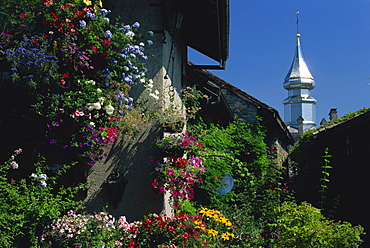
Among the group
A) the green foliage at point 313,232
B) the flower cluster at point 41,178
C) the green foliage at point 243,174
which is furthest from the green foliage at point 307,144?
the flower cluster at point 41,178

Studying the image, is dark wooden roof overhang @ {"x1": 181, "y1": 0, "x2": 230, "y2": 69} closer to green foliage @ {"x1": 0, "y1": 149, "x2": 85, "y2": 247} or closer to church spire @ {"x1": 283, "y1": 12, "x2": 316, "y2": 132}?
green foliage @ {"x1": 0, "y1": 149, "x2": 85, "y2": 247}

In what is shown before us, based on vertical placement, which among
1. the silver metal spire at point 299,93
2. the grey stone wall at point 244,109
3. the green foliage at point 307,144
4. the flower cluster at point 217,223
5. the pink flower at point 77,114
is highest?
the silver metal spire at point 299,93

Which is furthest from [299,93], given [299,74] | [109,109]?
[109,109]

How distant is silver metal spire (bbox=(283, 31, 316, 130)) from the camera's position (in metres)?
76.2

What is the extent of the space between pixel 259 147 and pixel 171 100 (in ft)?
19.6

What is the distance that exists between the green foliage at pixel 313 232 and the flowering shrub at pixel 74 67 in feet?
10.1

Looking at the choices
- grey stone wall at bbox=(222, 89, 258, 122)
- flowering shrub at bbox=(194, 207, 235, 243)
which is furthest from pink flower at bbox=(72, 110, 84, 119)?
grey stone wall at bbox=(222, 89, 258, 122)

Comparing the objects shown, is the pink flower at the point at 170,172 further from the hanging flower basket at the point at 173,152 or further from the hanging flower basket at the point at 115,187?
the hanging flower basket at the point at 115,187

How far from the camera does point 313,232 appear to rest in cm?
739

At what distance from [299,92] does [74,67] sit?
243 ft

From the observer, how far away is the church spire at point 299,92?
76.2 m

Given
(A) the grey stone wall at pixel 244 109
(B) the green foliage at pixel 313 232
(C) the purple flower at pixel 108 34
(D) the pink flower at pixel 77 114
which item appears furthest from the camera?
A: (A) the grey stone wall at pixel 244 109

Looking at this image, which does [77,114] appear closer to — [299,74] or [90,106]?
[90,106]

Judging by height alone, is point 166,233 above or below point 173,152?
below
